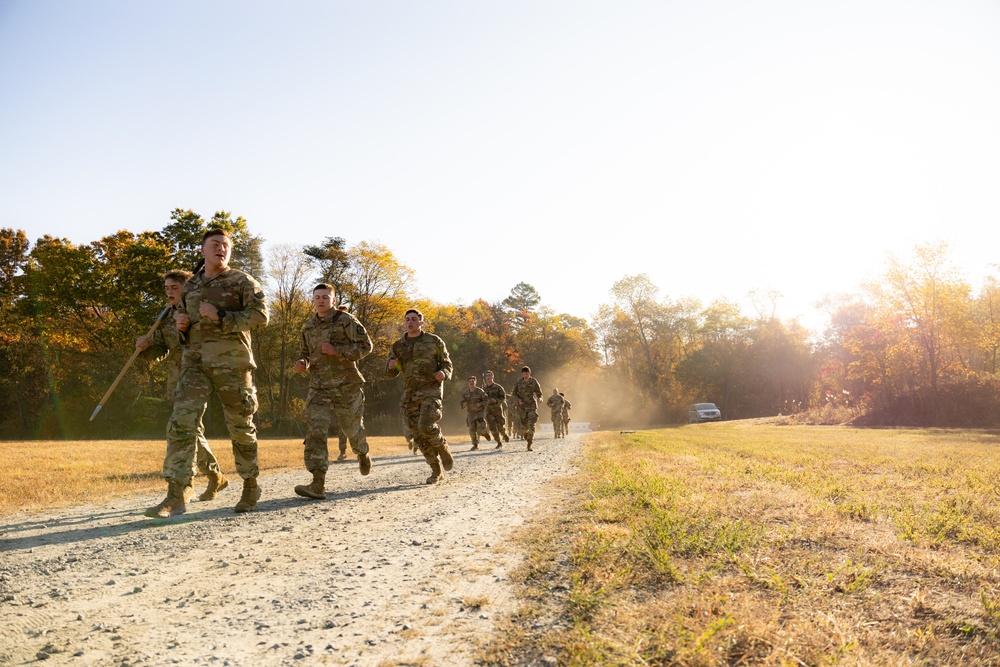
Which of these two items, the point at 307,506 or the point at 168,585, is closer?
the point at 168,585

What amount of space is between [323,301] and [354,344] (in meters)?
0.71

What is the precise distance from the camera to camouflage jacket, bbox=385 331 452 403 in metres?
8.96

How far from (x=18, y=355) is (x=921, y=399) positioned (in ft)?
176

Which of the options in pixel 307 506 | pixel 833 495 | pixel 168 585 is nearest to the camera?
pixel 168 585

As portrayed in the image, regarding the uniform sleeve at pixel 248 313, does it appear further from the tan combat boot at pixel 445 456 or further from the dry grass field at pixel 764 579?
the dry grass field at pixel 764 579

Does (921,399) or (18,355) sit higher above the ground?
(18,355)

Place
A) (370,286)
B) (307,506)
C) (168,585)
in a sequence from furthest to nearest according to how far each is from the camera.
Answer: (370,286) < (307,506) < (168,585)

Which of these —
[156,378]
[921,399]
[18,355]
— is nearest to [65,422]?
[18,355]

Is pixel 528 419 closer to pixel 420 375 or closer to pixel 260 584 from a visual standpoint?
pixel 420 375

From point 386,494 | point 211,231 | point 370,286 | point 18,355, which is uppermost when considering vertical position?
point 370,286

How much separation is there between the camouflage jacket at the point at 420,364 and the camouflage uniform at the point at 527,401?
10136 millimetres

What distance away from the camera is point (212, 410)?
122 feet

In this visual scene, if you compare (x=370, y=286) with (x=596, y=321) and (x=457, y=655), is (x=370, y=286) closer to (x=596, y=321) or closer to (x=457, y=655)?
(x=596, y=321)

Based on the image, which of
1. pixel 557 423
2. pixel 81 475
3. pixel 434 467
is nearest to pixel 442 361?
pixel 434 467
